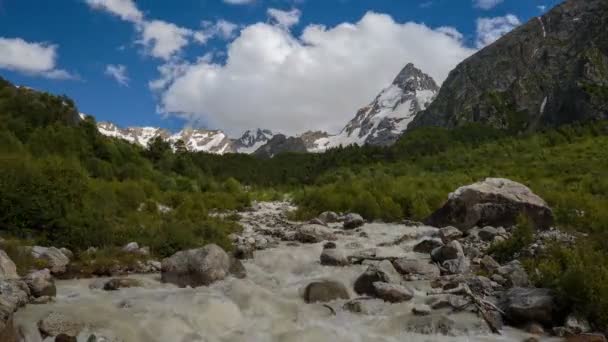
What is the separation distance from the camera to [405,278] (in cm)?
1177

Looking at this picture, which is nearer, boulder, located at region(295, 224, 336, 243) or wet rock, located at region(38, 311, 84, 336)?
wet rock, located at region(38, 311, 84, 336)

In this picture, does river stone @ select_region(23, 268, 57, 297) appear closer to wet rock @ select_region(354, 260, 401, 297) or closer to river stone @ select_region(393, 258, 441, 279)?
wet rock @ select_region(354, 260, 401, 297)

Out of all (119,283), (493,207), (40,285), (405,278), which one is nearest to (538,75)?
(493,207)

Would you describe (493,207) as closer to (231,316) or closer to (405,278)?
(405,278)

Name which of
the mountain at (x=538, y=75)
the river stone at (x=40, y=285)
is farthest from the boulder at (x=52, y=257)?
the mountain at (x=538, y=75)

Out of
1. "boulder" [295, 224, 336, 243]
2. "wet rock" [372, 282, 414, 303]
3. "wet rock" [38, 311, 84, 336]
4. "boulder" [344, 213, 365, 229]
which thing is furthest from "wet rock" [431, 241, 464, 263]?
"wet rock" [38, 311, 84, 336]

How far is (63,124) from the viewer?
36406mm

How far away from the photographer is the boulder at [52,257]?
1103 cm

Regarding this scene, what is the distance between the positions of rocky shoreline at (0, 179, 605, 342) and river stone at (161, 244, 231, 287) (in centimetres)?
2

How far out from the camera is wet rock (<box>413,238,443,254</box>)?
47.7 ft

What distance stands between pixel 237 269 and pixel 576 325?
297 inches

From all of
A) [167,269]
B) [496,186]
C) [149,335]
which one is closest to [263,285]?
[167,269]

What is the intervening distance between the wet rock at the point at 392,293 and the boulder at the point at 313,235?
6266 millimetres

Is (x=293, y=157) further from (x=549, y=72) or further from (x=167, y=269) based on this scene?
(x=167, y=269)
